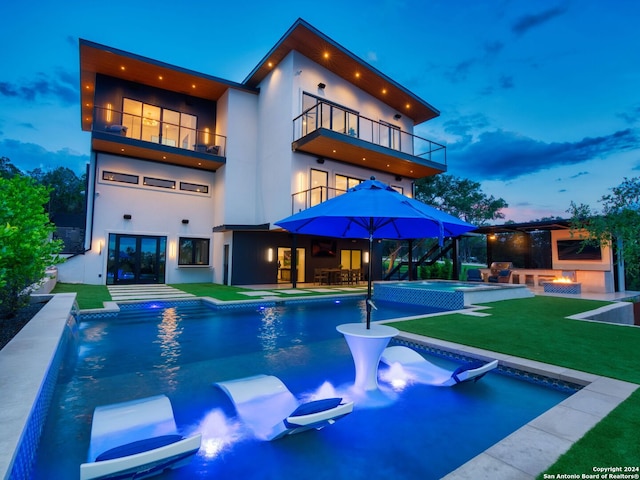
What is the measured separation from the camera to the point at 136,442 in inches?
82.7

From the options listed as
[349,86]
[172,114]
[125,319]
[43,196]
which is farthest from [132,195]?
[349,86]

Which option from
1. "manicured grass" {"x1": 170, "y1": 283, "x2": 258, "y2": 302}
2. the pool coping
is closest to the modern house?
"manicured grass" {"x1": 170, "y1": 283, "x2": 258, "y2": 302}

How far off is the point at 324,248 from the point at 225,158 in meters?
6.43

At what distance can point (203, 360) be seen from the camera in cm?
477

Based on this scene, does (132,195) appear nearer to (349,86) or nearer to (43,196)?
(43,196)

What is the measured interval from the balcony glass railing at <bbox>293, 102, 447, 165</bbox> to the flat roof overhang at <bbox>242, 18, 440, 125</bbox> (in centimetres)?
153

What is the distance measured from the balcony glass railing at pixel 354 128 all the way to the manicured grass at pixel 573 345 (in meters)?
8.99

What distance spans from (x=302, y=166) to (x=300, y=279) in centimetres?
576

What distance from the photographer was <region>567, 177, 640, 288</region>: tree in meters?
6.62

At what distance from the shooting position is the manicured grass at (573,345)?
2.12 metres

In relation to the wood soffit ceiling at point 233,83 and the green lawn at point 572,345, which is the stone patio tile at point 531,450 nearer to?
the green lawn at point 572,345

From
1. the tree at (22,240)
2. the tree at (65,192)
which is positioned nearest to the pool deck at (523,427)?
the tree at (22,240)

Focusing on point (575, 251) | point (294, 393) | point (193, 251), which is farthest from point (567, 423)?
point (575, 251)

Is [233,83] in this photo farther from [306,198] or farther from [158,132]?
[306,198]
